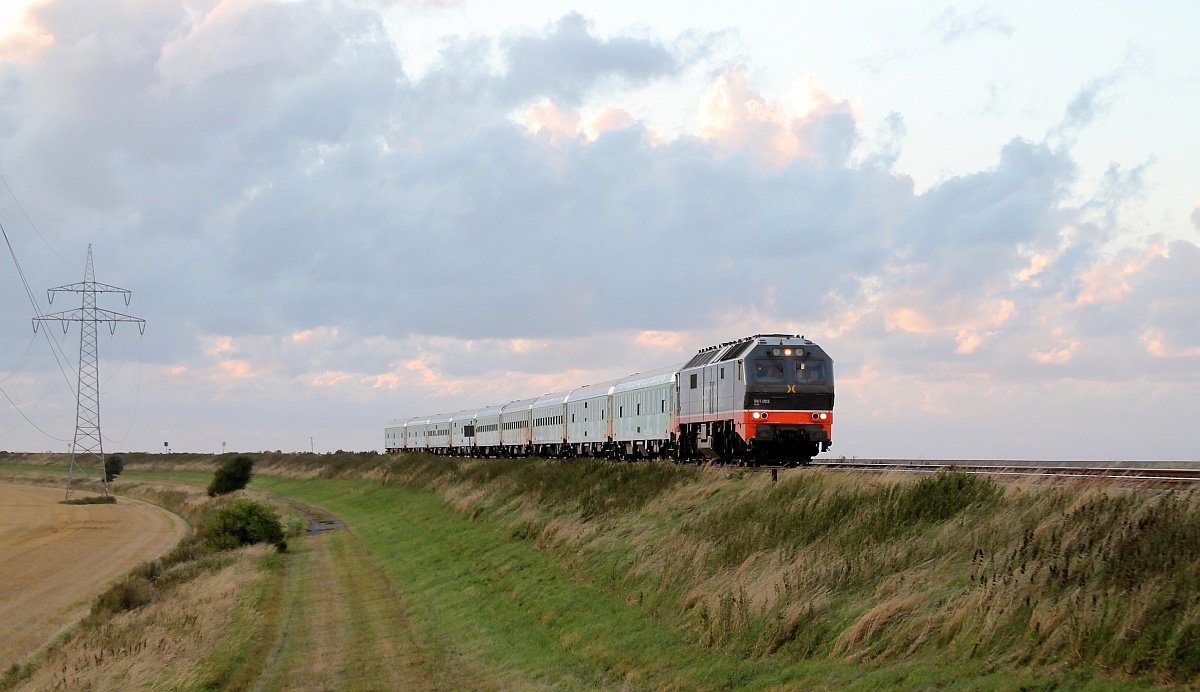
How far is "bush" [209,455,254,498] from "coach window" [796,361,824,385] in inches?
2093

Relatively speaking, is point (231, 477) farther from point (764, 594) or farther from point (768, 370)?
point (764, 594)

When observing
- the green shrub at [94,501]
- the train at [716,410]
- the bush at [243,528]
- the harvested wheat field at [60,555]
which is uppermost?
the train at [716,410]

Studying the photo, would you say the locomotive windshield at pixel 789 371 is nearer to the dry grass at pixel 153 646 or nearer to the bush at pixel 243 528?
the dry grass at pixel 153 646

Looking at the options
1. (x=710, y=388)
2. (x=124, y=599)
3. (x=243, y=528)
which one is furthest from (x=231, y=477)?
(x=710, y=388)

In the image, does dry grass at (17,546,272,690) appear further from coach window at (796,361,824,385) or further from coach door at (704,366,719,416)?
coach window at (796,361,824,385)

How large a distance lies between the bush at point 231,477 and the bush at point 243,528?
36.9 m

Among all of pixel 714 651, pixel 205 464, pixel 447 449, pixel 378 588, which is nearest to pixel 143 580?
pixel 378 588

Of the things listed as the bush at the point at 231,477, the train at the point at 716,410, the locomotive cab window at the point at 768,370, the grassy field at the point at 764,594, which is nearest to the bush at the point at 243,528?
the grassy field at the point at 764,594

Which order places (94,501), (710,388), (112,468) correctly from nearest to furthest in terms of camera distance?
(710,388)
(94,501)
(112,468)

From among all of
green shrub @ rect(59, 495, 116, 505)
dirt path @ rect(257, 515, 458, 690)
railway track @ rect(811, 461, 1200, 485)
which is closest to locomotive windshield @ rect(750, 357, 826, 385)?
railway track @ rect(811, 461, 1200, 485)

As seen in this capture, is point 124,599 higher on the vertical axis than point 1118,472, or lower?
lower

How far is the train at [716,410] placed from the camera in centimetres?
3169

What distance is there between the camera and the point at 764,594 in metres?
15.6

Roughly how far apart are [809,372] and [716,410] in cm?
377
